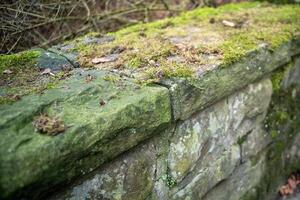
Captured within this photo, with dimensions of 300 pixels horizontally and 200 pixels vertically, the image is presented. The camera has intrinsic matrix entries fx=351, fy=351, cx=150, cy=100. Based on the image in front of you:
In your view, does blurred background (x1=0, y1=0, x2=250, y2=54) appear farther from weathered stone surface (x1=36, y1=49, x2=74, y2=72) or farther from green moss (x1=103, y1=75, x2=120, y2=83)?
green moss (x1=103, y1=75, x2=120, y2=83)

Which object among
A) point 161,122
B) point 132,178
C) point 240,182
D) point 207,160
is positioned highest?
point 161,122

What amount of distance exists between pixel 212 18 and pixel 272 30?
0.62 m

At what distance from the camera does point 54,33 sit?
3631mm

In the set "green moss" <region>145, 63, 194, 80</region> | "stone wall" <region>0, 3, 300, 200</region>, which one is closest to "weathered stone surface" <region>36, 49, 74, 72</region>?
"stone wall" <region>0, 3, 300, 200</region>

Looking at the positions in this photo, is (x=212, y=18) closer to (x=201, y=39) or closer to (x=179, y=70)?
(x=201, y=39)

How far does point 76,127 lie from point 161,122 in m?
0.52

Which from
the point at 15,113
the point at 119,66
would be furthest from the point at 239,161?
the point at 15,113

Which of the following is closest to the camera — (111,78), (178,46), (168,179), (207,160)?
(111,78)

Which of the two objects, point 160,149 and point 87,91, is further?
point 160,149

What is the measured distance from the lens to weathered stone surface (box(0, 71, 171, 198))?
1.31 meters

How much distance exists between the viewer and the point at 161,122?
6.02 feet

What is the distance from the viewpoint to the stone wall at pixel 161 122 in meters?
1.43

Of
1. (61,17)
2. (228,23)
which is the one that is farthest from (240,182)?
(61,17)

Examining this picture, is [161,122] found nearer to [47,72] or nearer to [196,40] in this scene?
[47,72]
